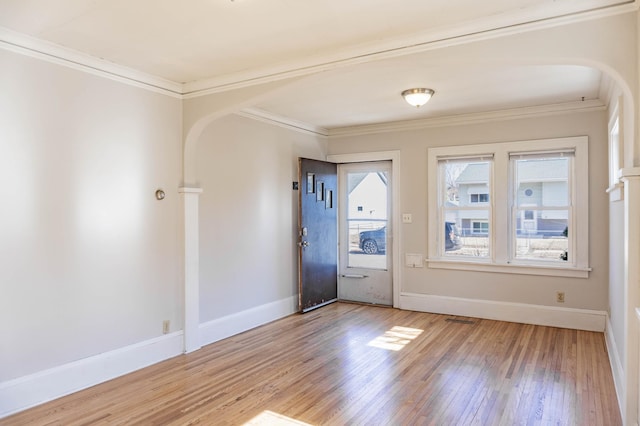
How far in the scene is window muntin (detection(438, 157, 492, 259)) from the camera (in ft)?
17.9

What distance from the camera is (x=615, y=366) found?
3.46m

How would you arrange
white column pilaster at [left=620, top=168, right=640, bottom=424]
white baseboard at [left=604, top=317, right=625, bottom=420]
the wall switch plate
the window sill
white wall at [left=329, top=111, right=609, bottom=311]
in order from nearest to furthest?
white column pilaster at [left=620, top=168, right=640, bottom=424] < white baseboard at [left=604, top=317, right=625, bottom=420] < white wall at [left=329, top=111, right=609, bottom=311] < the window sill < the wall switch plate

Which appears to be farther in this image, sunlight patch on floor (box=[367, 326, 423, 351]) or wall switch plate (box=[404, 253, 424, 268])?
wall switch plate (box=[404, 253, 424, 268])

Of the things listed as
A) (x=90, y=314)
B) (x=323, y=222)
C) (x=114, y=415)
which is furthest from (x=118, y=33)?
(x=323, y=222)

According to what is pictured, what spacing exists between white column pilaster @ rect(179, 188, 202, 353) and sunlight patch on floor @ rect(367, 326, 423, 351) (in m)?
1.72

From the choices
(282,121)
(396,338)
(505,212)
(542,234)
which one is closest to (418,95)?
(282,121)

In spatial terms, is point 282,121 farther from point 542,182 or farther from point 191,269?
point 542,182

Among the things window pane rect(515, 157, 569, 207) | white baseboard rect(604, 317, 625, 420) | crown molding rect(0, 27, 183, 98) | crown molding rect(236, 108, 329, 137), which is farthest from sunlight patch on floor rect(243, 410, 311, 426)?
window pane rect(515, 157, 569, 207)

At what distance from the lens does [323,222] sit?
6.04m

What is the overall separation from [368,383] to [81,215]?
2.55 metres

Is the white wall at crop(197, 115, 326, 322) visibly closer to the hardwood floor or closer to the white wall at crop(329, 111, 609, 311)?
the hardwood floor

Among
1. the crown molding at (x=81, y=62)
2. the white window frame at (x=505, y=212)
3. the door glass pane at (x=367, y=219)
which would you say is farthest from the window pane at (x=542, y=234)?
the crown molding at (x=81, y=62)

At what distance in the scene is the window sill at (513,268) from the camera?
16.0 ft

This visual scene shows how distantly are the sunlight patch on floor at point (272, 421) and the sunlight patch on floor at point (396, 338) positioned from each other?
1657mm
